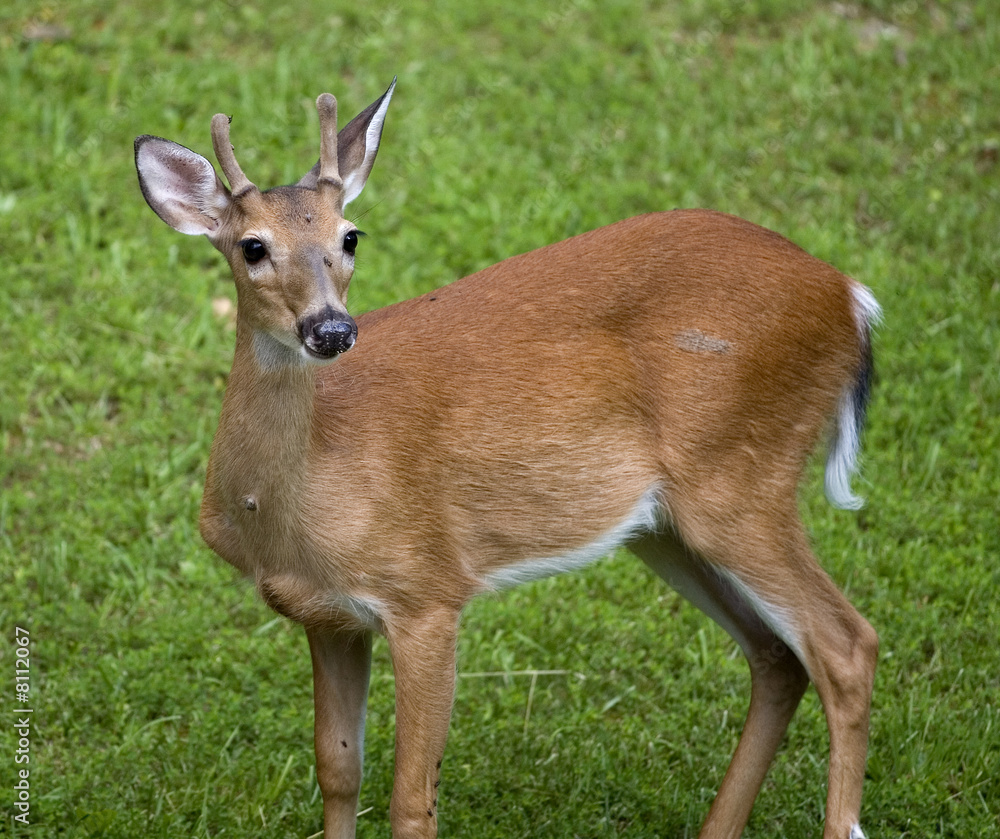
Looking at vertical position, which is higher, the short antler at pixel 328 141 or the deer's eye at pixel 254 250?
the short antler at pixel 328 141

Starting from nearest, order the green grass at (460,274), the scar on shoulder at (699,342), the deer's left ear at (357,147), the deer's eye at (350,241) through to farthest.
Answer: the deer's eye at (350,241)
the deer's left ear at (357,147)
the scar on shoulder at (699,342)
the green grass at (460,274)

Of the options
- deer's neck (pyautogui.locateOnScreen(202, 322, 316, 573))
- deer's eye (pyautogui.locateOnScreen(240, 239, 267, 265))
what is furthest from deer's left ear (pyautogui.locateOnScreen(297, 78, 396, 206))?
deer's neck (pyautogui.locateOnScreen(202, 322, 316, 573))

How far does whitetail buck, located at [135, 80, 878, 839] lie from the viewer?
4043 millimetres

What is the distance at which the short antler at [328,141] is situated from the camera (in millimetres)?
3865

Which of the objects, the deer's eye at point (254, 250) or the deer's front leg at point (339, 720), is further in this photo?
the deer's front leg at point (339, 720)

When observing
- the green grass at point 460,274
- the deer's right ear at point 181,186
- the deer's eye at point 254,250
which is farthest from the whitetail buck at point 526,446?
the green grass at point 460,274

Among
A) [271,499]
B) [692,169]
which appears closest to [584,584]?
[271,499]

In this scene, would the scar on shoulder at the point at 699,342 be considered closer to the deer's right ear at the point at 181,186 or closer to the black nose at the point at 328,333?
the black nose at the point at 328,333

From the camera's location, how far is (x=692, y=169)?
800cm

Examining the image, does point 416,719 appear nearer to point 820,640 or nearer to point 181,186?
point 820,640

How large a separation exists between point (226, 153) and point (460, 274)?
370 centimetres

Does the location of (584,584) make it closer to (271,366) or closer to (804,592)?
(804,592)

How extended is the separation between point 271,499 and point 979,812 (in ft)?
8.61

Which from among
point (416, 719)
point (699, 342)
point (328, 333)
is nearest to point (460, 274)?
point (699, 342)
